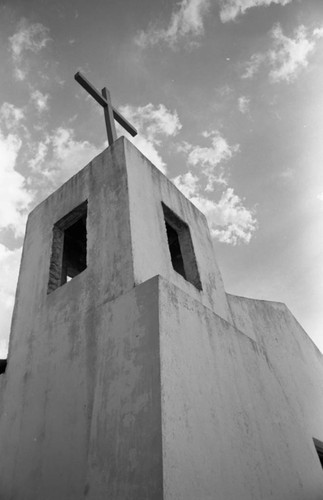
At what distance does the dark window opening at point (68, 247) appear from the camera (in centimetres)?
534

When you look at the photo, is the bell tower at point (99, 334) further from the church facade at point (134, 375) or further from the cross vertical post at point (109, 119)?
the cross vertical post at point (109, 119)

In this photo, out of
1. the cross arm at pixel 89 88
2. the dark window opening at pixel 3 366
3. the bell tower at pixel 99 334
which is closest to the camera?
the bell tower at pixel 99 334

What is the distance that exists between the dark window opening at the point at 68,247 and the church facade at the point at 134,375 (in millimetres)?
30

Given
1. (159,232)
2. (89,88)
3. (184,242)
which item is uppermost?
(89,88)

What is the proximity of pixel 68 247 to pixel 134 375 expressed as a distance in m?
3.70

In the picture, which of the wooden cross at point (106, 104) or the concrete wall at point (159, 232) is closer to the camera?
the concrete wall at point (159, 232)

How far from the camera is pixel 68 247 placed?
6.38 metres

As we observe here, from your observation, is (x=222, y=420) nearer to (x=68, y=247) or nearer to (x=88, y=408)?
(x=88, y=408)

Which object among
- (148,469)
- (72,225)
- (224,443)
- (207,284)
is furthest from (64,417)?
(72,225)

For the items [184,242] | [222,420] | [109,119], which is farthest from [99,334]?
[109,119]

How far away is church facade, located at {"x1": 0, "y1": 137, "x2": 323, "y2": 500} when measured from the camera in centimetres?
292

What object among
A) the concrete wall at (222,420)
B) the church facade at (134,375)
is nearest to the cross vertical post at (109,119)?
the church facade at (134,375)

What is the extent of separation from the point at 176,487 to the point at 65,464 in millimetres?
1329

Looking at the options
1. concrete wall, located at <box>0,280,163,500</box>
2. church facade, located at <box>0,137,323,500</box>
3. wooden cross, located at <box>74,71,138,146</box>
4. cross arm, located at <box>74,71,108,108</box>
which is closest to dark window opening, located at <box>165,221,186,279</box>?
church facade, located at <box>0,137,323,500</box>
